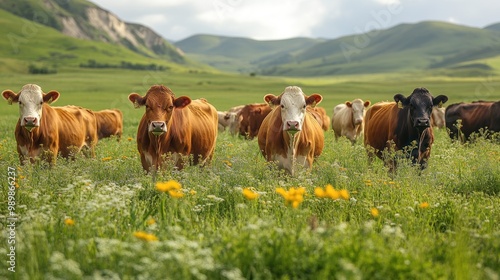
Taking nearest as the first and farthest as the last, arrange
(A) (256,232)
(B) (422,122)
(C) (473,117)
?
(A) (256,232)
(B) (422,122)
(C) (473,117)

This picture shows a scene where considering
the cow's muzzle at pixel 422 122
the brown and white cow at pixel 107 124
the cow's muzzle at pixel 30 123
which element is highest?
the cow's muzzle at pixel 422 122

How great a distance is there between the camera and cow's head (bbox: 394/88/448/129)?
9.89 metres

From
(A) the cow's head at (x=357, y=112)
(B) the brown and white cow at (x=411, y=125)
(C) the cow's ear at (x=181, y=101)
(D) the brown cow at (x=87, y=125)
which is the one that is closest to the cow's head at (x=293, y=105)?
(B) the brown and white cow at (x=411, y=125)

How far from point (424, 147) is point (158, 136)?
5519 mm

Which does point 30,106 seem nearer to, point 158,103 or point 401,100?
point 158,103

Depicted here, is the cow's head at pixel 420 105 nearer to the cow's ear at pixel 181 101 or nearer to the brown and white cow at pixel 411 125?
the brown and white cow at pixel 411 125

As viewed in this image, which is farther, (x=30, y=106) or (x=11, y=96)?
(x=11, y=96)

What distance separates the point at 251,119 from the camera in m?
21.7

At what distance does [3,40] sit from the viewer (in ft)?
520

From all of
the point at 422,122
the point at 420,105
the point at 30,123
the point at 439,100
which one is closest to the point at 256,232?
the point at 422,122

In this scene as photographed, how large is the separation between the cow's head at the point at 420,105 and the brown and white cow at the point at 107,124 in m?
11.7

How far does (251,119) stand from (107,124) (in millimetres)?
6144

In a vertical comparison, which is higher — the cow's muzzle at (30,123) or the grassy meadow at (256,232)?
the cow's muzzle at (30,123)

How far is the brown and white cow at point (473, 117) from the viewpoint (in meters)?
17.2
